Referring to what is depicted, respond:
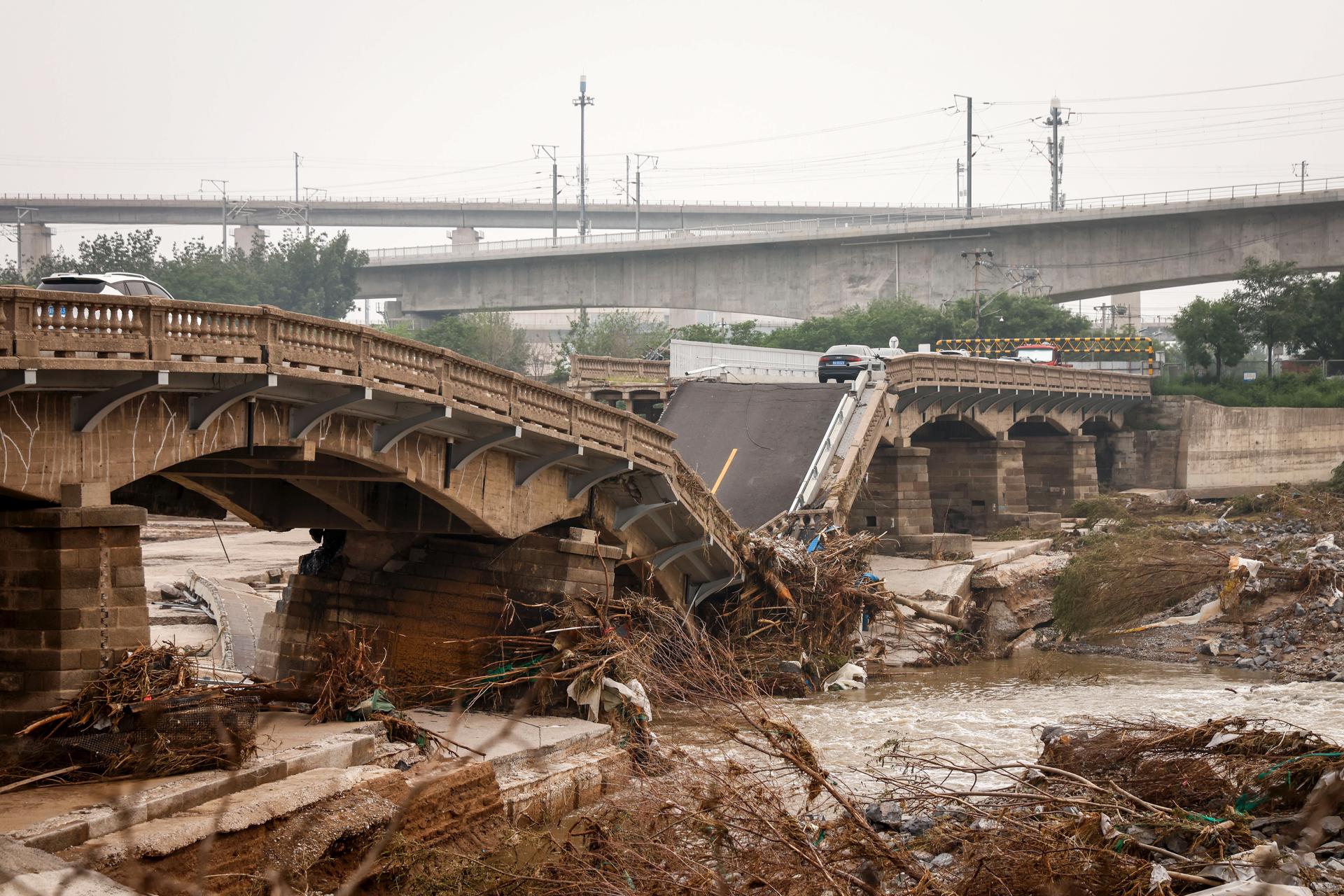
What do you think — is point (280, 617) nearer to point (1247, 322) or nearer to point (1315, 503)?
point (1315, 503)

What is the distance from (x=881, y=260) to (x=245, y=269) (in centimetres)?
3369

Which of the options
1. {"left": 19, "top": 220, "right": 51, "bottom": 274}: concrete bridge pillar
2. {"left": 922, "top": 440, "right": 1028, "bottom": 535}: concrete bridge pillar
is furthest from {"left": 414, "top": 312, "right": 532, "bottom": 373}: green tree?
{"left": 922, "top": 440, "right": 1028, "bottom": 535}: concrete bridge pillar

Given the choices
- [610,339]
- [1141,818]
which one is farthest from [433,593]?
[610,339]

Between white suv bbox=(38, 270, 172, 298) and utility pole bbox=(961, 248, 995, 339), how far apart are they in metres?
48.6

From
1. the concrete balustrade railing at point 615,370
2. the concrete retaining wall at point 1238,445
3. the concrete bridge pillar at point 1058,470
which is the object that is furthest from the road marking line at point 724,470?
the concrete retaining wall at point 1238,445

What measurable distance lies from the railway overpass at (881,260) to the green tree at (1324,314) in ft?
7.50

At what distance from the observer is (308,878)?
12398 millimetres

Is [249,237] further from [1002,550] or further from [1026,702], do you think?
[1026,702]

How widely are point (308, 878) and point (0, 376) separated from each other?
548 centimetres

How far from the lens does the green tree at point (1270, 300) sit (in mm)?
61750

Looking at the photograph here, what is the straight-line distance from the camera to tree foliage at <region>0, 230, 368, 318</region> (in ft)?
221

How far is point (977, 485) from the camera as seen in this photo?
152 ft

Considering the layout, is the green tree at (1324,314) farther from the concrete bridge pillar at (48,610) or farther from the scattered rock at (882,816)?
the concrete bridge pillar at (48,610)

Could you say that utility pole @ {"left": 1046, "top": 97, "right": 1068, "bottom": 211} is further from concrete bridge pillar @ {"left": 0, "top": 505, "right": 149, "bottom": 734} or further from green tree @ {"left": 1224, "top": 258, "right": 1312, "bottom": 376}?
concrete bridge pillar @ {"left": 0, "top": 505, "right": 149, "bottom": 734}
